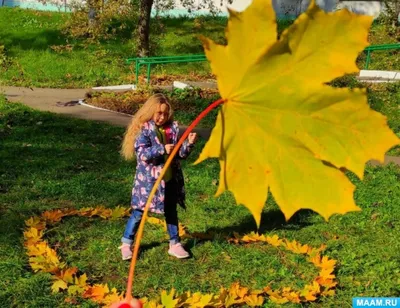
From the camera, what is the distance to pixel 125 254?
4.18 meters

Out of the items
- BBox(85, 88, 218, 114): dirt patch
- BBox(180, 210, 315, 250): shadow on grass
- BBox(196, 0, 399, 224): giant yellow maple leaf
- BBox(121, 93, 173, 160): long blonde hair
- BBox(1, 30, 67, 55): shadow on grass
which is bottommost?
BBox(180, 210, 315, 250): shadow on grass

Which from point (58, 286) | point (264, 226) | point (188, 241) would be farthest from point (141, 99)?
point (58, 286)

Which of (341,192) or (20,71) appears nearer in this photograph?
(341,192)

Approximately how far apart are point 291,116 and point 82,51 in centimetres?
1714

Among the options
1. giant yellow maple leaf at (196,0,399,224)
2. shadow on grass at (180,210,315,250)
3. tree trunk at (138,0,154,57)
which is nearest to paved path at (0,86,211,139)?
tree trunk at (138,0,154,57)

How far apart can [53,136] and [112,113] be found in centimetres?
266

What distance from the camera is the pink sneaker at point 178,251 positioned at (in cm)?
425

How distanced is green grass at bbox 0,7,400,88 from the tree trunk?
647 mm

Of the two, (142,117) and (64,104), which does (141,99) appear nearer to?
(64,104)

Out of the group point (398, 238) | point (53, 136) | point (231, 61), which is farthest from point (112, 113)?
point (231, 61)

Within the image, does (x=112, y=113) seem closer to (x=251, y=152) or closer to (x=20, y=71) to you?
(x=20, y=71)

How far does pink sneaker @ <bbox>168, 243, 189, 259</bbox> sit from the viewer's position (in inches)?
167

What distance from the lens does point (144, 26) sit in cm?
1605

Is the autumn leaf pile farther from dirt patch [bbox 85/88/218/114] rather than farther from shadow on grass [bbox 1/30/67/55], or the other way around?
shadow on grass [bbox 1/30/67/55]
